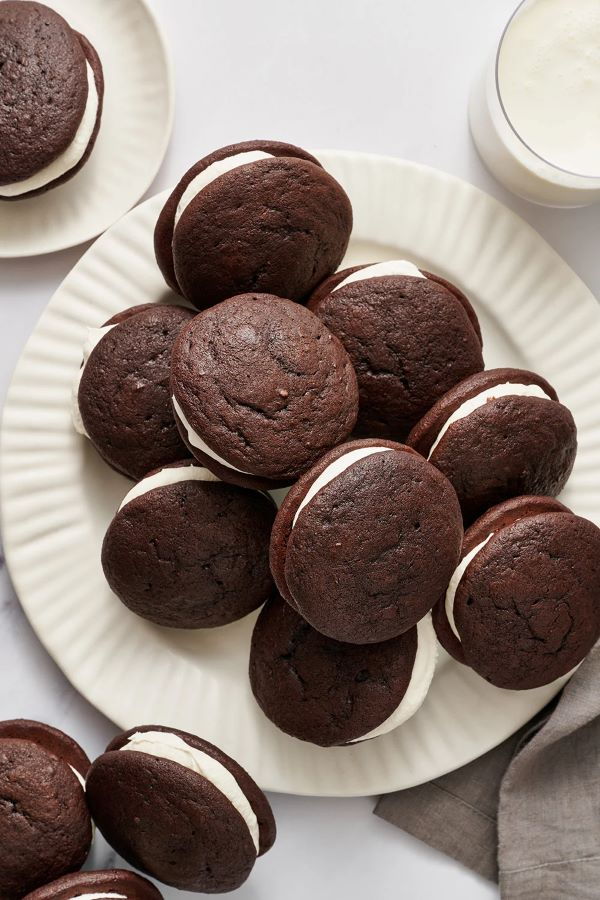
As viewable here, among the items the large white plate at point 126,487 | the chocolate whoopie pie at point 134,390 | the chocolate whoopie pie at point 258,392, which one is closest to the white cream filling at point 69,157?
the large white plate at point 126,487

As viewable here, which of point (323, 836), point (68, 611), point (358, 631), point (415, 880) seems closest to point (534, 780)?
point (415, 880)

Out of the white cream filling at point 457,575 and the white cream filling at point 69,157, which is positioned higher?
the white cream filling at point 69,157

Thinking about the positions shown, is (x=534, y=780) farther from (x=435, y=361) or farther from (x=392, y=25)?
(x=392, y=25)

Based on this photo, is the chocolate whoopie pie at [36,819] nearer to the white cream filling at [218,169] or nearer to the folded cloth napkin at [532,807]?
the folded cloth napkin at [532,807]

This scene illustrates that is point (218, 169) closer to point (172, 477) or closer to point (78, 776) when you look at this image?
point (172, 477)

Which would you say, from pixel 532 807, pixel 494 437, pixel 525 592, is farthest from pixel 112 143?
pixel 532 807

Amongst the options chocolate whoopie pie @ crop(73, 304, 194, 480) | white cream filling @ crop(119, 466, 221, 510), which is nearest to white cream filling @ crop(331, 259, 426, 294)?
chocolate whoopie pie @ crop(73, 304, 194, 480)
